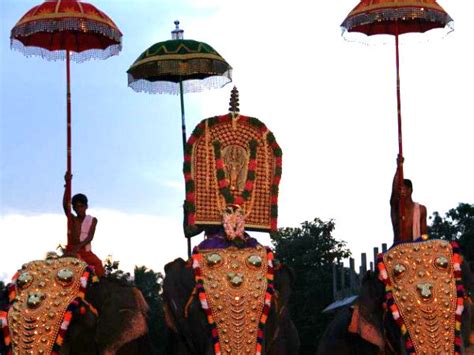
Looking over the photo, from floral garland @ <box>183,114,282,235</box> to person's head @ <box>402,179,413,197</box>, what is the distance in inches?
46.7

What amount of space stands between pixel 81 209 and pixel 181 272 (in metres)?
1.15

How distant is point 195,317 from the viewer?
42.7 feet

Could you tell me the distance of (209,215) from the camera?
45.1 feet

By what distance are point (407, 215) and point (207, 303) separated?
2.28m

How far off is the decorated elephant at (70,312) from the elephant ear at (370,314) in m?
1.95

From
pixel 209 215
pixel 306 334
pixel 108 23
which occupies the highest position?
pixel 108 23

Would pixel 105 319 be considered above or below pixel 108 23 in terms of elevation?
below

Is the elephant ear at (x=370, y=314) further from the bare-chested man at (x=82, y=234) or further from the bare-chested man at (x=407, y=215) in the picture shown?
the bare-chested man at (x=82, y=234)

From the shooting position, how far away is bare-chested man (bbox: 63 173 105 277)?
13547 millimetres

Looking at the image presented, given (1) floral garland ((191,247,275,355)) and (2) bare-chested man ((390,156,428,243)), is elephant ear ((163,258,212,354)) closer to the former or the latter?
(1) floral garland ((191,247,275,355))

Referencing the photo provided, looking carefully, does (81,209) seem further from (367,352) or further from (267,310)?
(367,352)

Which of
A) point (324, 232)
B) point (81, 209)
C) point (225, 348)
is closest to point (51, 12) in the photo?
point (81, 209)

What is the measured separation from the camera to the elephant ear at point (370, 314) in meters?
13.5

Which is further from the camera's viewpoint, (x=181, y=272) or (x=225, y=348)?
(x=181, y=272)
